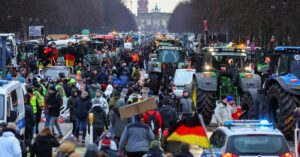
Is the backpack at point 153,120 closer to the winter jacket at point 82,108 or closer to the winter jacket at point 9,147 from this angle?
the winter jacket at point 9,147

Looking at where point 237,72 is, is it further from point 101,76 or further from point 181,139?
point 181,139

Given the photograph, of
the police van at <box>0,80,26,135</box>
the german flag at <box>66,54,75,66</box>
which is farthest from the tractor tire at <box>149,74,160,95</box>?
the police van at <box>0,80,26,135</box>

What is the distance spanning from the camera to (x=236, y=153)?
1545cm

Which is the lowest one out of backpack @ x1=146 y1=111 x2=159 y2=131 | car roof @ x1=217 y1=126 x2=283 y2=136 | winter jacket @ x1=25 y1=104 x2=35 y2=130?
winter jacket @ x1=25 y1=104 x2=35 y2=130

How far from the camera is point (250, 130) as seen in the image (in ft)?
52.1

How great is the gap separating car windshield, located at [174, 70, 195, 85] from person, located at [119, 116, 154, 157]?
72.3 ft


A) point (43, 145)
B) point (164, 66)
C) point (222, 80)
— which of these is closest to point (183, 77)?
point (164, 66)

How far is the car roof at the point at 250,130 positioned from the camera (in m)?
15.7

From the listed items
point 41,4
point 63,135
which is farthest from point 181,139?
point 41,4

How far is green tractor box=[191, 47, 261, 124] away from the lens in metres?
27.8

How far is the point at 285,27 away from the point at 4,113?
1785 inches

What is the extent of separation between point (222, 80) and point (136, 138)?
1321 centimetres

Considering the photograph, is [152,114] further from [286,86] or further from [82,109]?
[286,86]

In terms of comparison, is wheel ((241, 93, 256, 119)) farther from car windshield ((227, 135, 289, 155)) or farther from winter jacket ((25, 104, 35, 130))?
car windshield ((227, 135, 289, 155))
